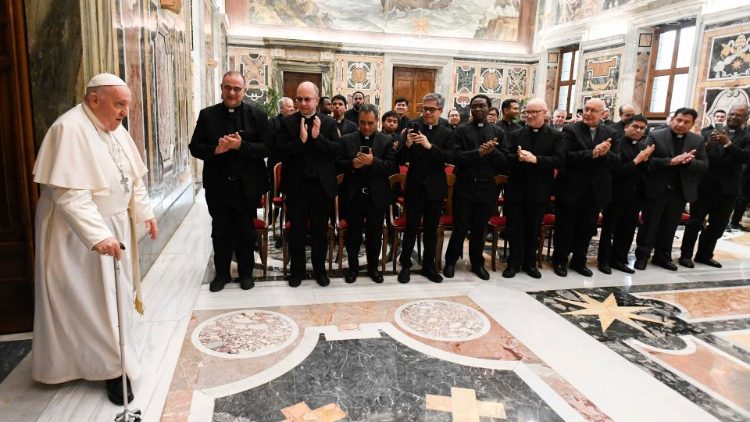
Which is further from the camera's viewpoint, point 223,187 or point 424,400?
point 223,187

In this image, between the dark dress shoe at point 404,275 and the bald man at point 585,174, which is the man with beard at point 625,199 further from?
the dark dress shoe at point 404,275

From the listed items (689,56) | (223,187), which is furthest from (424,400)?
(689,56)

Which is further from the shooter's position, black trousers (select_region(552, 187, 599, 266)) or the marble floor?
black trousers (select_region(552, 187, 599, 266))

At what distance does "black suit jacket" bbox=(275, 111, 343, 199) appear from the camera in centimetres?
428

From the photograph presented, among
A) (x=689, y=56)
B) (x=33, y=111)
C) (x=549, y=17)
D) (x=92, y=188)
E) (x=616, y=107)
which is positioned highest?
(x=549, y=17)

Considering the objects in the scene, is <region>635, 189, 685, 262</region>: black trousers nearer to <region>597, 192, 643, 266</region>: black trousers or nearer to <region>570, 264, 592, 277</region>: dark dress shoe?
<region>597, 192, 643, 266</region>: black trousers

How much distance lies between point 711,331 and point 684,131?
2495 millimetres

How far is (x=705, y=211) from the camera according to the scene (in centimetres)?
580

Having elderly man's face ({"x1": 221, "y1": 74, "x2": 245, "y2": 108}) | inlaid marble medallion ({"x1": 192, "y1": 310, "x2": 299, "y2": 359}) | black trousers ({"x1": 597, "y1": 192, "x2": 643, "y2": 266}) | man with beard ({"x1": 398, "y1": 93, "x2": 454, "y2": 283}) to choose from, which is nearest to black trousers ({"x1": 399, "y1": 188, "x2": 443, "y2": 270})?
man with beard ({"x1": 398, "y1": 93, "x2": 454, "y2": 283})

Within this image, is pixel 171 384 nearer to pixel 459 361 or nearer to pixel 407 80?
pixel 459 361

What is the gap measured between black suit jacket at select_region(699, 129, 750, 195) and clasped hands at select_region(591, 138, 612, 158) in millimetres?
1859

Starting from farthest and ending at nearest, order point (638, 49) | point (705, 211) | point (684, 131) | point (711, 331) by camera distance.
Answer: point (638, 49), point (705, 211), point (684, 131), point (711, 331)

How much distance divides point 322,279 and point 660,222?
160 inches

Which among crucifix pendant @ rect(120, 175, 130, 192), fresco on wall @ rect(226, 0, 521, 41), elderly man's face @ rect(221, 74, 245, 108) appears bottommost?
crucifix pendant @ rect(120, 175, 130, 192)
